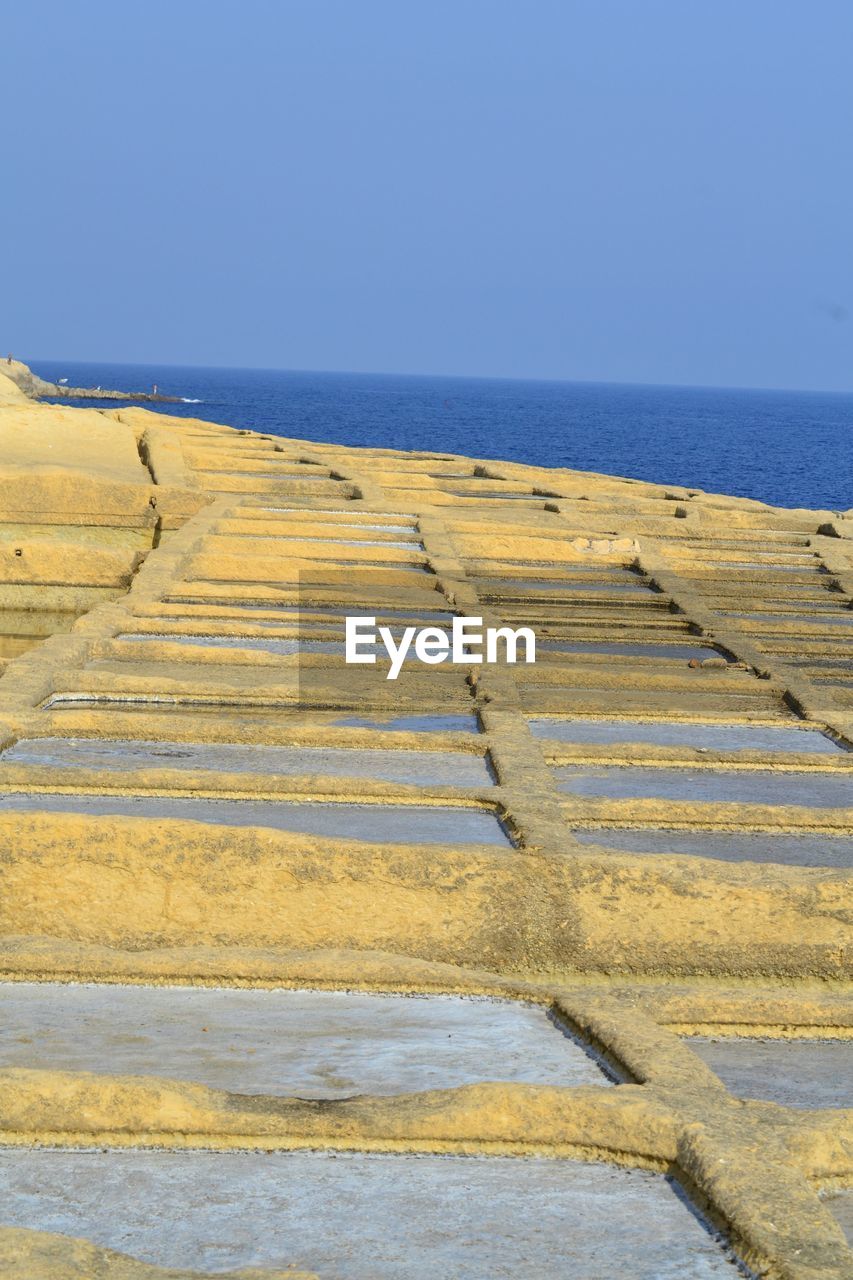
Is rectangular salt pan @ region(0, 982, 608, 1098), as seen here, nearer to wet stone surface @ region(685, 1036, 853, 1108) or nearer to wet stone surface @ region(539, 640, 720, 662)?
wet stone surface @ region(685, 1036, 853, 1108)

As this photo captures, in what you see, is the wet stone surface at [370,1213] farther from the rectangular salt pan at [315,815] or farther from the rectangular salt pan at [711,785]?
the rectangular salt pan at [711,785]

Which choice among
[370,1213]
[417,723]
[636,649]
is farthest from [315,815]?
[636,649]

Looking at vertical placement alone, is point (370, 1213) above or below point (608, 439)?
below

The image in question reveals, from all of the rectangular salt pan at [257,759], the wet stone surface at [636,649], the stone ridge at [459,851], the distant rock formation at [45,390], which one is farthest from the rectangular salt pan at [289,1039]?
the distant rock formation at [45,390]

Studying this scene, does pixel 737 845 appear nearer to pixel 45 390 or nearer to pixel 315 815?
pixel 315 815

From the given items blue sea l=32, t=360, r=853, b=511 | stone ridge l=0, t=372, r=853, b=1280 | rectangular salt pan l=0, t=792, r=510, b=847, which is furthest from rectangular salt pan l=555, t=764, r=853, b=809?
blue sea l=32, t=360, r=853, b=511
